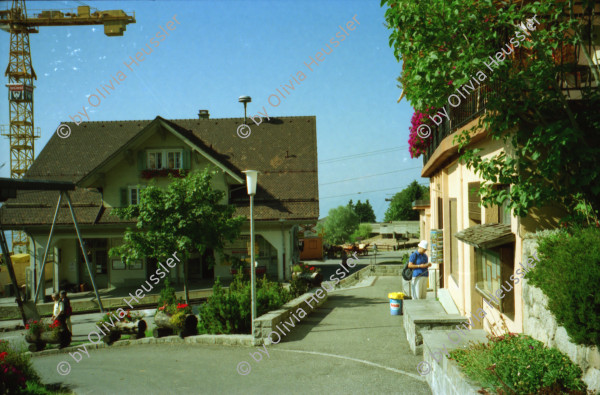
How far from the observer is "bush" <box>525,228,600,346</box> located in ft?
15.9

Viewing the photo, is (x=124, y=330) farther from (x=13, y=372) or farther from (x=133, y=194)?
(x=133, y=194)

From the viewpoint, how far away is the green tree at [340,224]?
85562 mm

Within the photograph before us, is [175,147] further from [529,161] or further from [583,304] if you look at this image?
[583,304]

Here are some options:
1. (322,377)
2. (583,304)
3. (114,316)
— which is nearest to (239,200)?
(114,316)

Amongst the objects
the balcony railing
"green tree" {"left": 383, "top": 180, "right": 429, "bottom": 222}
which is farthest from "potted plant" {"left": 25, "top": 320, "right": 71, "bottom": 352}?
"green tree" {"left": 383, "top": 180, "right": 429, "bottom": 222}

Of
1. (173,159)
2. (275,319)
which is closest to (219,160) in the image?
(173,159)

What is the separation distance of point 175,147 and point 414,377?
21071 millimetres

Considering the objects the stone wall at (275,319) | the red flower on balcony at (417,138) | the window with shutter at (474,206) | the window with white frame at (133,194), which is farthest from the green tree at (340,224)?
the window with shutter at (474,206)

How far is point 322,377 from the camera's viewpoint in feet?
29.6

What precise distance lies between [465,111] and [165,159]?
1909 centimetres

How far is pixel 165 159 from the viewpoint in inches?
1072

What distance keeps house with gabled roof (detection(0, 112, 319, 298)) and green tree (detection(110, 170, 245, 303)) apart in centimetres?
758

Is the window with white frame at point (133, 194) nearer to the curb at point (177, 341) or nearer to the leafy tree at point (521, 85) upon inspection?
the curb at point (177, 341)

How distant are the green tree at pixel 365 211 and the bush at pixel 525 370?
12384cm
